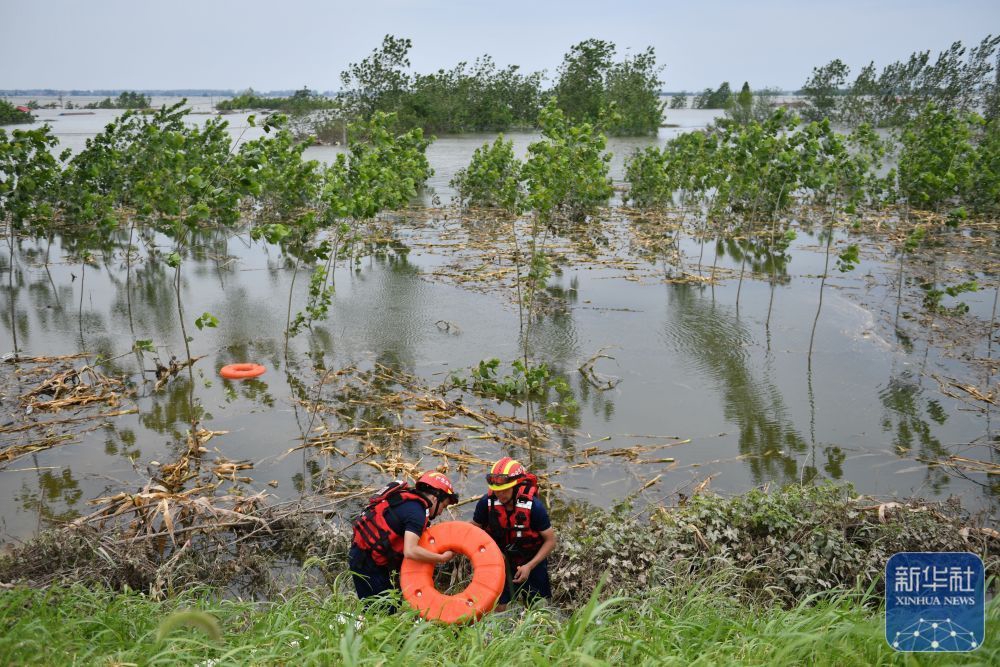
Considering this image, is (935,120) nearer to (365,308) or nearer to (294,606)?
(365,308)

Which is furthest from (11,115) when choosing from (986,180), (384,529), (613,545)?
(613,545)

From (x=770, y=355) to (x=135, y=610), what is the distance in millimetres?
8667

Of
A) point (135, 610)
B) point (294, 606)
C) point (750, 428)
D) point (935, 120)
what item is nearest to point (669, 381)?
point (750, 428)

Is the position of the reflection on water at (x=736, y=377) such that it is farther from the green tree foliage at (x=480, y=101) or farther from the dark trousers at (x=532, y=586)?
the green tree foliage at (x=480, y=101)

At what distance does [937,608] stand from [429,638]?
7.68 ft

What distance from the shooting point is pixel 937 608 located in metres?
3.59

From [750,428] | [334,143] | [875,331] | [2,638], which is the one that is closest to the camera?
[2,638]

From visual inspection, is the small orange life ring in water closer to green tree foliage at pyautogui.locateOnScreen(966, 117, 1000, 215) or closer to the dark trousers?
the dark trousers

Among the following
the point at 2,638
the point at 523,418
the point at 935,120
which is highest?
the point at 935,120

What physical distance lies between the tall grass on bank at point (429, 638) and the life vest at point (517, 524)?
30.7 inches

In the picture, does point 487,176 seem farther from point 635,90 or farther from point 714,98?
point 714,98

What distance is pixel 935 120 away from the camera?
603 inches

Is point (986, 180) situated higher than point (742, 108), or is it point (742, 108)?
point (742, 108)

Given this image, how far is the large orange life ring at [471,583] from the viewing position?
469cm
